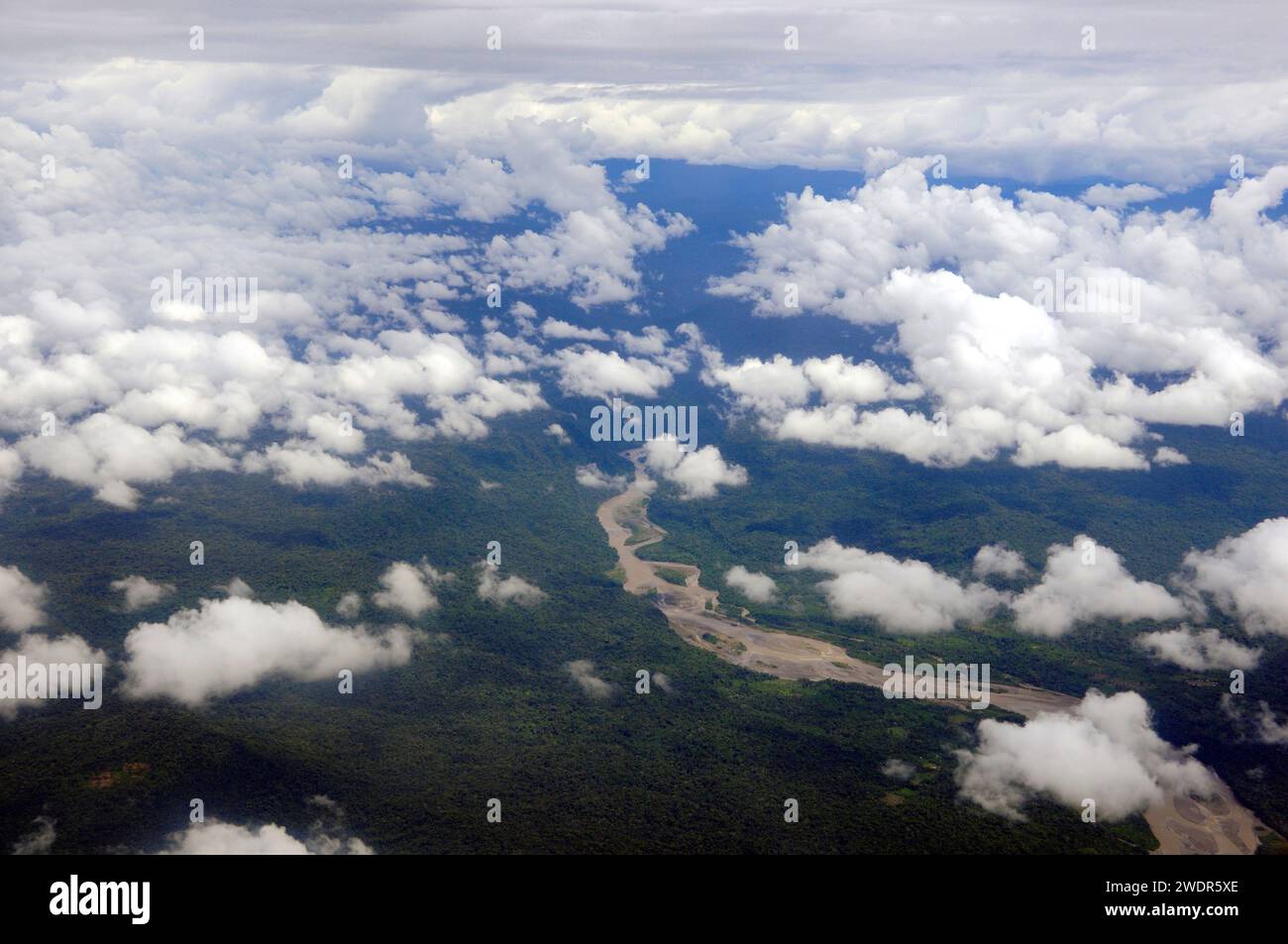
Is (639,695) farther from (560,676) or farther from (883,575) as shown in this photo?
(883,575)

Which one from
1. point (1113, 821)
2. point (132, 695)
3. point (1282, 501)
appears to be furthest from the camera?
point (1282, 501)

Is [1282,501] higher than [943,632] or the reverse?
higher

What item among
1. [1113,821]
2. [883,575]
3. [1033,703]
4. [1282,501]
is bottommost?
[1113,821]

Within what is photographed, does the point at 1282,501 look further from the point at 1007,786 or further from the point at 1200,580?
the point at 1007,786

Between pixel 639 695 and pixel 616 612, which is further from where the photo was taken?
pixel 616 612
